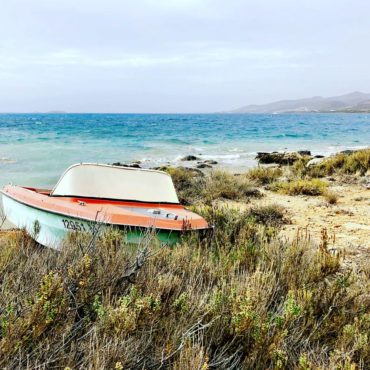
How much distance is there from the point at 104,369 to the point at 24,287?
118cm

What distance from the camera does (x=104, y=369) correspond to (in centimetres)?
216

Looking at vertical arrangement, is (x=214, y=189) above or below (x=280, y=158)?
above

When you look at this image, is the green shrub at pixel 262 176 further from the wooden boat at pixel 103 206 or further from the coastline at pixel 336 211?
the wooden boat at pixel 103 206

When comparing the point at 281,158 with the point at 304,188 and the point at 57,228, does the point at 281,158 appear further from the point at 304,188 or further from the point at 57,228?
the point at 57,228

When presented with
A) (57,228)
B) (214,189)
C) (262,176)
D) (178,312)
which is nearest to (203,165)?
(262,176)

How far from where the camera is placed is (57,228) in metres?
5.65

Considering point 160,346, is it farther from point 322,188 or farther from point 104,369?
point 322,188

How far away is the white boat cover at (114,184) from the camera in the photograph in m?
6.56

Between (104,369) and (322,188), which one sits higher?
(104,369)

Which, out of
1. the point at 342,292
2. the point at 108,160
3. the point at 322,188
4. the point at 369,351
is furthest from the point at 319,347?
the point at 108,160

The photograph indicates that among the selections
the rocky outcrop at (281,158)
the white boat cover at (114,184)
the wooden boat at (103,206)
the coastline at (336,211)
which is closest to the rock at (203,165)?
the rocky outcrop at (281,158)

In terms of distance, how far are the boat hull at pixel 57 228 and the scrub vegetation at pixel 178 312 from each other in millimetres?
695

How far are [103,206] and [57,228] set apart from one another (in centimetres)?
72

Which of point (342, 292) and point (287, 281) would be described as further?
point (287, 281)
